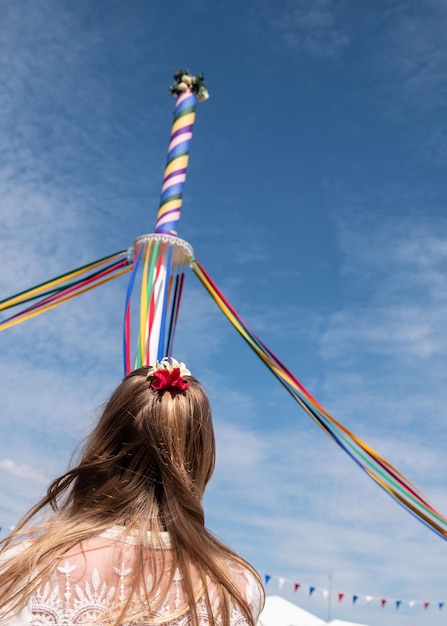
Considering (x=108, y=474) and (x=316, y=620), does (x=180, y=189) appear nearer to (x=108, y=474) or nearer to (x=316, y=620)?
(x=108, y=474)

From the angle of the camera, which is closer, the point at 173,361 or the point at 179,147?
the point at 173,361

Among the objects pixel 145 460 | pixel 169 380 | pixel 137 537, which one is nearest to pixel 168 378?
pixel 169 380

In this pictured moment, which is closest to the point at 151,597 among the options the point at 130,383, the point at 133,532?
the point at 133,532

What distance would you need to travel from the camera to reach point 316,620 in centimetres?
1430

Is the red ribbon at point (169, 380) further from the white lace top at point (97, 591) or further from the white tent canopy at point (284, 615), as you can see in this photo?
the white tent canopy at point (284, 615)

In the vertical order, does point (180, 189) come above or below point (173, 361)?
above

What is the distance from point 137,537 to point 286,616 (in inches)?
536

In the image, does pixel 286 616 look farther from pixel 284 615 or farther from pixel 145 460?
pixel 145 460

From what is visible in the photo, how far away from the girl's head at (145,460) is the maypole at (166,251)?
18.5 ft

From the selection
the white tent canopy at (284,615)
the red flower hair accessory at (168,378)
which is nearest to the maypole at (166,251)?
the red flower hair accessory at (168,378)

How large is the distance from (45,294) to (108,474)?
7.44m

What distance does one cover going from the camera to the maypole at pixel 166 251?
24.3ft

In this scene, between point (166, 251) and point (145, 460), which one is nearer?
point (145, 460)

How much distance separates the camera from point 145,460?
4.84 feet
